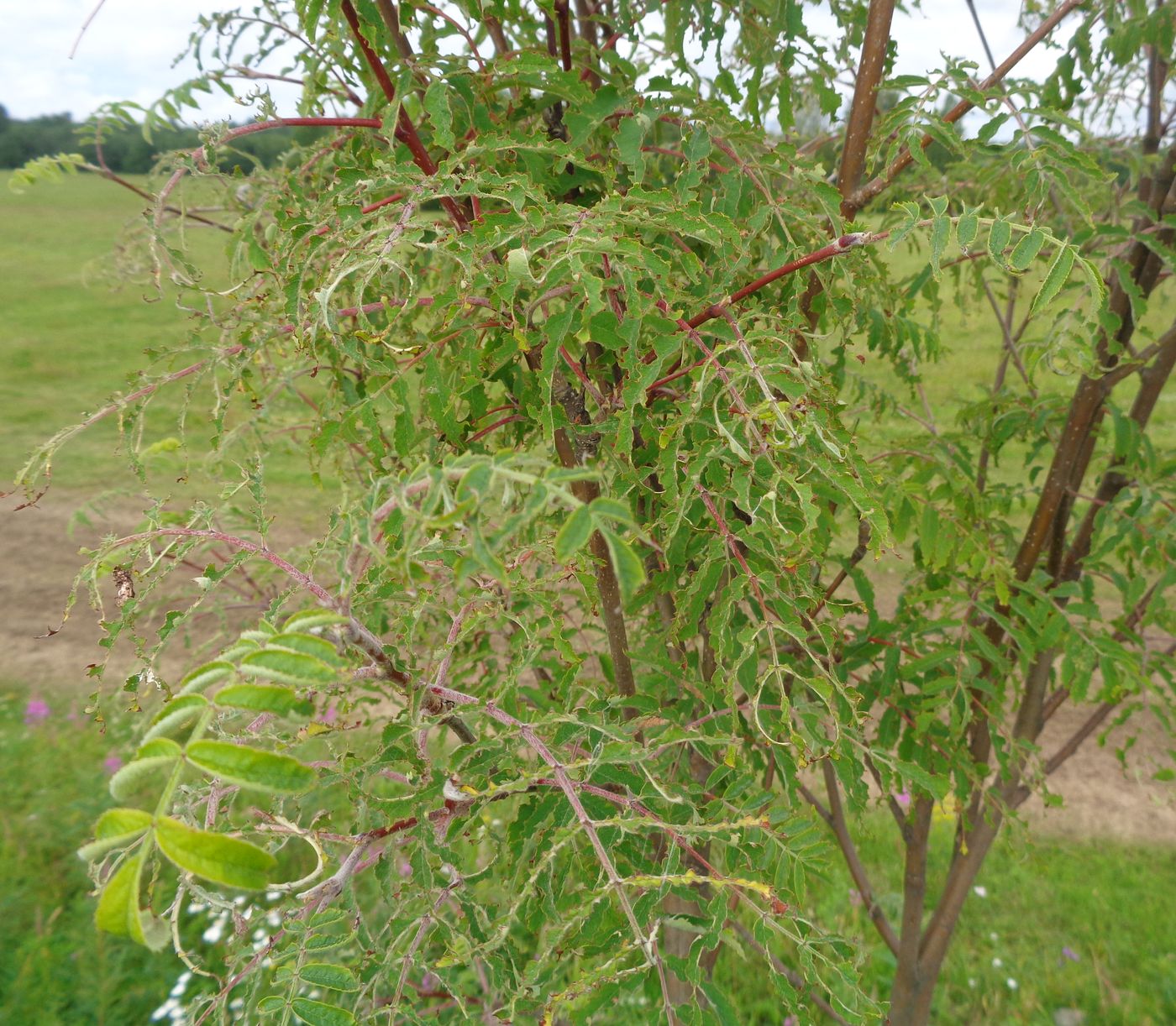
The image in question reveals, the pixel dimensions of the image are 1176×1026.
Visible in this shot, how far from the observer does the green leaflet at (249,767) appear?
0.53 m

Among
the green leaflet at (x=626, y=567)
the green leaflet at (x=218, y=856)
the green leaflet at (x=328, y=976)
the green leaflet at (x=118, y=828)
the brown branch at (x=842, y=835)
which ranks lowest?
the brown branch at (x=842, y=835)

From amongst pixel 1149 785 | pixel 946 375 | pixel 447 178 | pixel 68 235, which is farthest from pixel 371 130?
pixel 68 235

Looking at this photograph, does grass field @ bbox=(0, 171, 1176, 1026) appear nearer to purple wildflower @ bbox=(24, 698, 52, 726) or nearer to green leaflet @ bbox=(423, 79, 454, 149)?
purple wildflower @ bbox=(24, 698, 52, 726)

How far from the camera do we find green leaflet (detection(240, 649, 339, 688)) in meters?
0.60

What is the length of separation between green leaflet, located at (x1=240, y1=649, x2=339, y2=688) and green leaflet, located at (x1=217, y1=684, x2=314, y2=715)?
14 mm

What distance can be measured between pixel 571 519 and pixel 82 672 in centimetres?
540

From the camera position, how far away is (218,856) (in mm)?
497

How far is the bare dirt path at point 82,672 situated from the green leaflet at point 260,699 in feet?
8.33

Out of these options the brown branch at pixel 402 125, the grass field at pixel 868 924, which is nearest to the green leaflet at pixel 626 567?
the brown branch at pixel 402 125

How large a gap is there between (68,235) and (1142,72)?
19435 mm

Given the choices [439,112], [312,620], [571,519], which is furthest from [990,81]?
[312,620]

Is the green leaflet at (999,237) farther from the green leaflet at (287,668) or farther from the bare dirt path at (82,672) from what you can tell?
the bare dirt path at (82,672)

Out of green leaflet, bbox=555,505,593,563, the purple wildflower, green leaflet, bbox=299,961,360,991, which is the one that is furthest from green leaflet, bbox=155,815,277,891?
the purple wildflower

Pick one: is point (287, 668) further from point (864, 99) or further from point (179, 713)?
point (864, 99)
